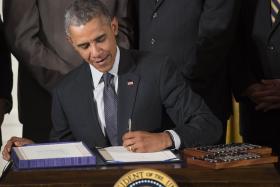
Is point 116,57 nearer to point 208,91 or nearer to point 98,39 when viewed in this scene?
point 98,39

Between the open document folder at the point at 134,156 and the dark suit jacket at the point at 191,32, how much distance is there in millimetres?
1113

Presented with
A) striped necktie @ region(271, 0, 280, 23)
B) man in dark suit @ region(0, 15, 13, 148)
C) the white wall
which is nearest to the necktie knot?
man in dark suit @ region(0, 15, 13, 148)

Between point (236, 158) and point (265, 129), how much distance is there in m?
1.38

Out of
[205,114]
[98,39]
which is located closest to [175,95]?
[205,114]

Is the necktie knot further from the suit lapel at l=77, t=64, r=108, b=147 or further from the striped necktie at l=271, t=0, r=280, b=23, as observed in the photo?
the striped necktie at l=271, t=0, r=280, b=23

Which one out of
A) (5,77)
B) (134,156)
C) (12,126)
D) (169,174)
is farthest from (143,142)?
(12,126)

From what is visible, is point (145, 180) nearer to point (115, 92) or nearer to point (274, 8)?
point (115, 92)

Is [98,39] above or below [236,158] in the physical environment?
above

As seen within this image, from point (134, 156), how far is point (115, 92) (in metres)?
0.54

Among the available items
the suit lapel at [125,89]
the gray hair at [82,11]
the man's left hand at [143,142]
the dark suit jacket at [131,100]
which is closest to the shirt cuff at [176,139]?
the man's left hand at [143,142]

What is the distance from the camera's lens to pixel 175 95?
297 cm

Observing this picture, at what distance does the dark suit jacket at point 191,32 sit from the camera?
3.54 m

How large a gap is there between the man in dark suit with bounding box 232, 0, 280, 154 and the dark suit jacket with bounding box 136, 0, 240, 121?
0.39 ft

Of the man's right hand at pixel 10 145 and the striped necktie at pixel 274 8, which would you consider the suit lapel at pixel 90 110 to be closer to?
the man's right hand at pixel 10 145
